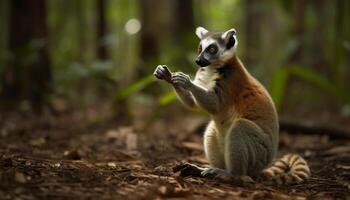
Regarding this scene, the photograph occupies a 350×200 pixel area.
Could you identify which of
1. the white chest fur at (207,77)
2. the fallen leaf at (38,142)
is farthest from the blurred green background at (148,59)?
the white chest fur at (207,77)

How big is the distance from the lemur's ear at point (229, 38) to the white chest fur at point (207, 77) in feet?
1.18

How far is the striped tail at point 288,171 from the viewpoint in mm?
6242

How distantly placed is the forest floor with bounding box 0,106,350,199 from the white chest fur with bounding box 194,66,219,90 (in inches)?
43.0

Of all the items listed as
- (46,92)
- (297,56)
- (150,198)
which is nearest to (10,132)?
(46,92)

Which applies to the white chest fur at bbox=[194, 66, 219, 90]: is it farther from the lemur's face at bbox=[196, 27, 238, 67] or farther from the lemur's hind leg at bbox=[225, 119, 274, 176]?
the lemur's hind leg at bbox=[225, 119, 274, 176]

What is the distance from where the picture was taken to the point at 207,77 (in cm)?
669

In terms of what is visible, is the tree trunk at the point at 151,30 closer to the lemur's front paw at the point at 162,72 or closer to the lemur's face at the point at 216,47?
the lemur's face at the point at 216,47

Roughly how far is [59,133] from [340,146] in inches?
200

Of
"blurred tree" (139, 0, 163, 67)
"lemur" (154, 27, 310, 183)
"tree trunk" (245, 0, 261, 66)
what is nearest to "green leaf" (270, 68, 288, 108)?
"lemur" (154, 27, 310, 183)

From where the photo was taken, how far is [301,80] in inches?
700

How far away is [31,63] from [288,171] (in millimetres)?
7169

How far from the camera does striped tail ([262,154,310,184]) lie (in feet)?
20.5

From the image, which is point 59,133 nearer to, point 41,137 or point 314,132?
point 41,137

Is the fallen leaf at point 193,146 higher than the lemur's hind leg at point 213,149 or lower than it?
higher
